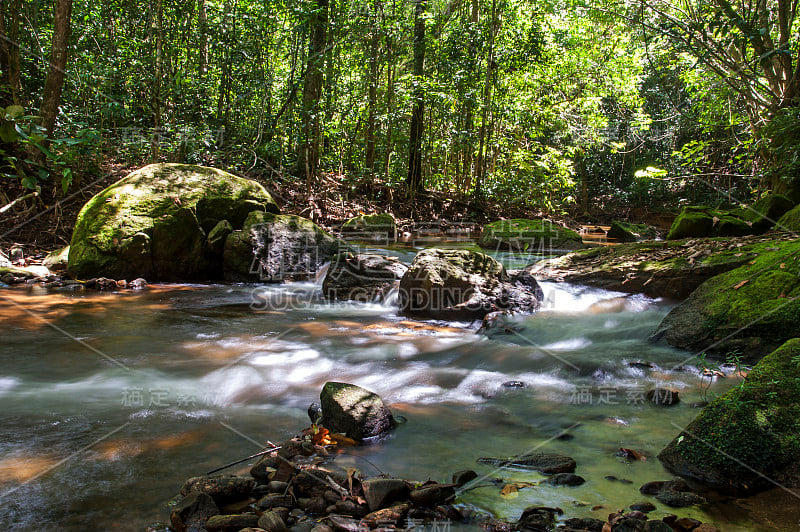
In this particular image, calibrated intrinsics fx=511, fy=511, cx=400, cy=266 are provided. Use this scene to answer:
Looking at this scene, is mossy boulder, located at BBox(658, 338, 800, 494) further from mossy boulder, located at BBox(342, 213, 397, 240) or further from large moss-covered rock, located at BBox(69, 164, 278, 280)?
mossy boulder, located at BBox(342, 213, 397, 240)

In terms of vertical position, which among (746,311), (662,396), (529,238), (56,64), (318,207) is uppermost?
(56,64)

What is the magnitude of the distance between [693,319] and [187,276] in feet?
22.6

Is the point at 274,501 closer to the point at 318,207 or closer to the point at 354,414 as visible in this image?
the point at 354,414

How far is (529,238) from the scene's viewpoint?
39.0 feet

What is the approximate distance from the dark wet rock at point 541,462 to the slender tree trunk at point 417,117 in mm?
12413

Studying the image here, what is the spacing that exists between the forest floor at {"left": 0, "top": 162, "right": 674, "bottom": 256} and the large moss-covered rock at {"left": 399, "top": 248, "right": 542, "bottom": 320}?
6.49m

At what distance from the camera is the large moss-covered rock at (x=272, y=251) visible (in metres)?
8.01

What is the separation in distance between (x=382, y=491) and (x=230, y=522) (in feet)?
2.04

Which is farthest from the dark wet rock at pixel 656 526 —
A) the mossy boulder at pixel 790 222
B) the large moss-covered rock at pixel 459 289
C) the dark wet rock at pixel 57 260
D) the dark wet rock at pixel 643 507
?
the dark wet rock at pixel 57 260

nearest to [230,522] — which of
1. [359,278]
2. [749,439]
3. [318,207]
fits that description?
[749,439]

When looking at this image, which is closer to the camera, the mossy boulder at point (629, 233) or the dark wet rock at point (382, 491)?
the dark wet rock at point (382, 491)

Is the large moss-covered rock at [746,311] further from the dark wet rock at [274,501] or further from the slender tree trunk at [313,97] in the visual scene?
the slender tree trunk at [313,97]

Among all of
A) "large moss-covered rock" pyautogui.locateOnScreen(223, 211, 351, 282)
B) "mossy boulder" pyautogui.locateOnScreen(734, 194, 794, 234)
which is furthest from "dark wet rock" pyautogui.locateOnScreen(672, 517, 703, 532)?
"mossy boulder" pyautogui.locateOnScreen(734, 194, 794, 234)

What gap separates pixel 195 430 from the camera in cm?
304
